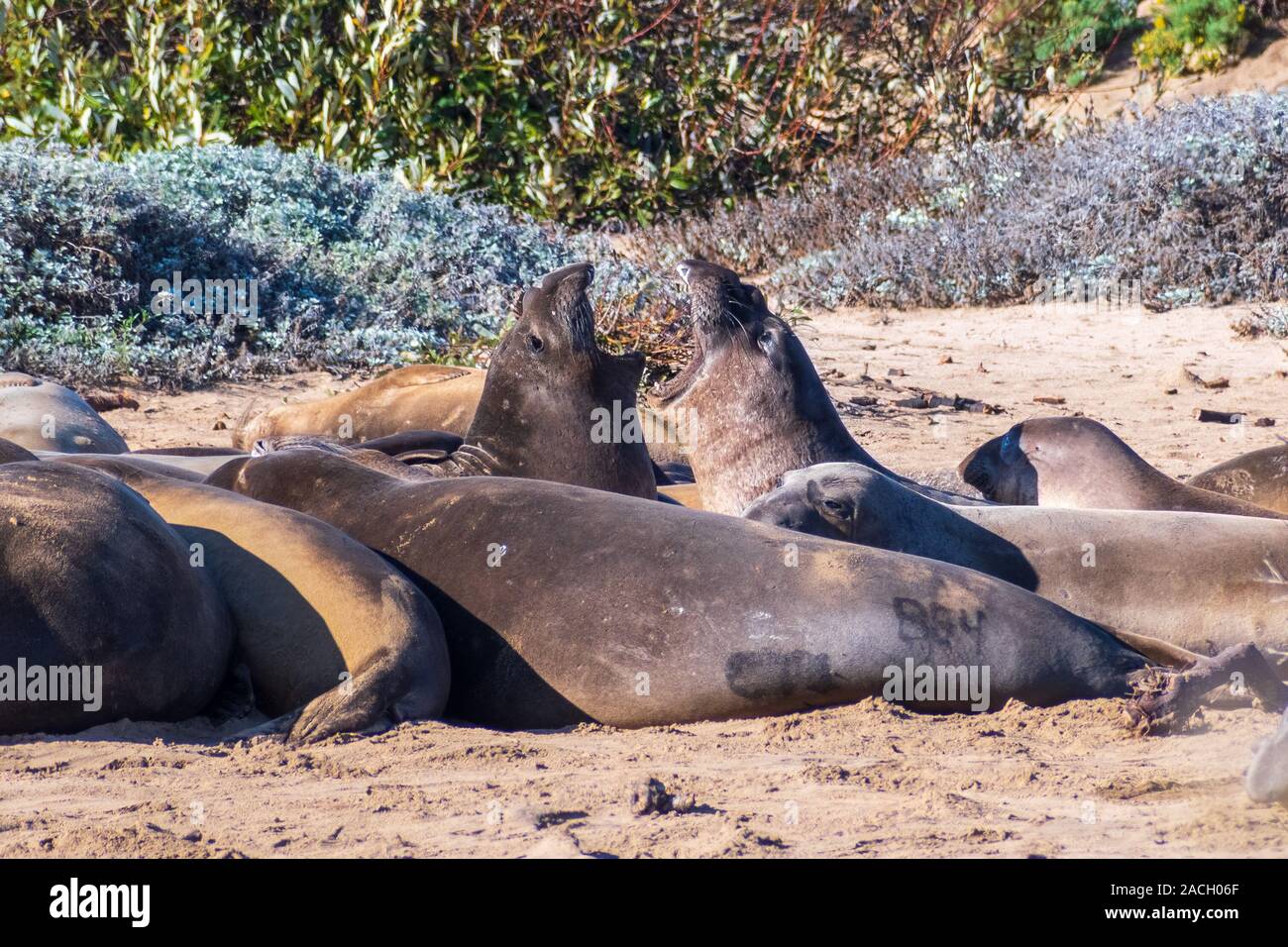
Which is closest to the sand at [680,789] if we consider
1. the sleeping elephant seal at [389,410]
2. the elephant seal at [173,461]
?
the elephant seal at [173,461]

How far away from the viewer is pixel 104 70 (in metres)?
11.6

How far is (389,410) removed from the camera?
22.9 ft

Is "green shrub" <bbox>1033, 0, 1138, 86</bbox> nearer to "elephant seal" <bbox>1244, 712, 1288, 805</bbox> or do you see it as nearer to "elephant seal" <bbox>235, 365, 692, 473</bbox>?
"elephant seal" <bbox>235, 365, 692, 473</bbox>

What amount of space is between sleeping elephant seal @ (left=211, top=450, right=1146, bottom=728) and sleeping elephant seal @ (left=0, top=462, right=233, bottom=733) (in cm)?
67

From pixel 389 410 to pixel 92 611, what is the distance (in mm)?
3657

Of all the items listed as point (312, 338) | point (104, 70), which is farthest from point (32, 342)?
point (104, 70)

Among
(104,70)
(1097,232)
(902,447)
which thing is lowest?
(902,447)

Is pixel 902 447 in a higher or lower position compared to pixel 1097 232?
lower

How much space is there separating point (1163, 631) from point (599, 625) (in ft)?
5.52

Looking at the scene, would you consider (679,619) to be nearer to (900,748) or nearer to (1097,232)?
(900,748)

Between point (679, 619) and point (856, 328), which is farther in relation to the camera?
point (856, 328)

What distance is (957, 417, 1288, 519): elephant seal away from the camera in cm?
576

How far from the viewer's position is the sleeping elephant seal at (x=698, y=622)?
371 cm

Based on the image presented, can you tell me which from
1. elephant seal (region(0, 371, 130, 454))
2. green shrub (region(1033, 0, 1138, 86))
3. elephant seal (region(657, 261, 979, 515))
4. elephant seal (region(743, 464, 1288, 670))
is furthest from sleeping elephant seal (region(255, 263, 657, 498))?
green shrub (region(1033, 0, 1138, 86))
